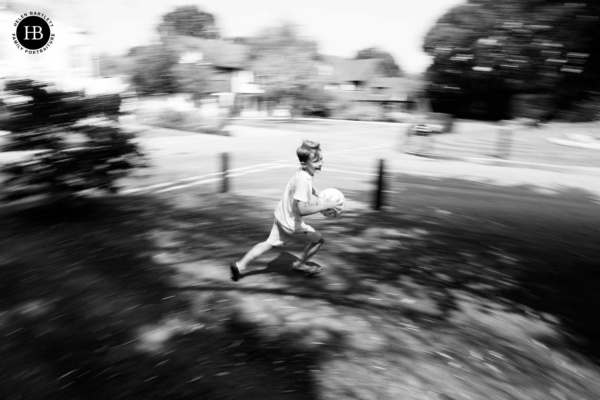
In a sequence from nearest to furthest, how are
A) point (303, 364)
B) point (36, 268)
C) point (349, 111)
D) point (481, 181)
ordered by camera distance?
point (303, 364)
point (36, 268)
point (481, 181)
point (349, 111)

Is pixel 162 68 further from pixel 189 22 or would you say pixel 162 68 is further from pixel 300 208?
pixel 189 22

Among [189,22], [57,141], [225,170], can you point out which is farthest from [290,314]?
[189,22]

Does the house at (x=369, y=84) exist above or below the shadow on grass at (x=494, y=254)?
above

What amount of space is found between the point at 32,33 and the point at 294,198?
40.8 feet

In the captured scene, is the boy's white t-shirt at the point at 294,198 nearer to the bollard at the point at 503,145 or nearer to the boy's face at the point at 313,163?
the boy's face at the point at 313,163

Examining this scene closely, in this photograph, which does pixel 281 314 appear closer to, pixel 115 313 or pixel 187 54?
pixel 115 313

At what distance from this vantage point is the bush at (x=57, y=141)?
719cm

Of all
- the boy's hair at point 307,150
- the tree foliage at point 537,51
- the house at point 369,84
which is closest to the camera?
the tree foliage at point 537,51

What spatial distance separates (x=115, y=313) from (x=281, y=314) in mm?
1545

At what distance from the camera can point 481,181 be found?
13820 mm

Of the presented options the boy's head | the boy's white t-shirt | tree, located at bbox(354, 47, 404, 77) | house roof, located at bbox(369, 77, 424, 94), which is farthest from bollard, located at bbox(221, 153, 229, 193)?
tree, located at bbox(354, 47, 404, 77)

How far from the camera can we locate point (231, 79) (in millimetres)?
59906

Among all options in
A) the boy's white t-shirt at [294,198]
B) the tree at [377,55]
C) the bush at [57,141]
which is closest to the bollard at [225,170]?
the bush at [57,141]

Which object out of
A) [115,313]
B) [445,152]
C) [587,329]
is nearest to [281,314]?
[115,313]
